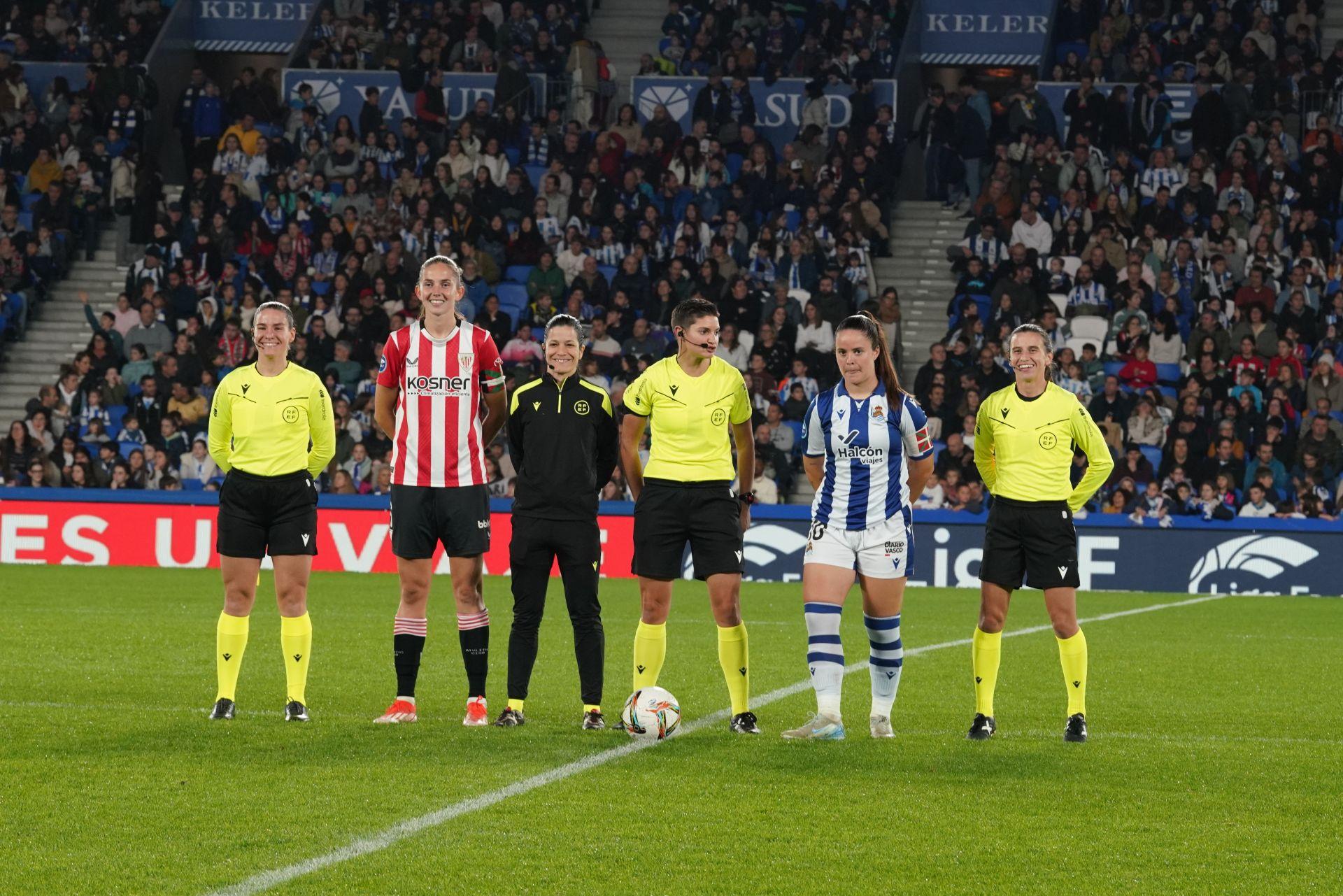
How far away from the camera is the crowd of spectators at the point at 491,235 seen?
2172 cm

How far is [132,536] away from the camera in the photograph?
66.3ft

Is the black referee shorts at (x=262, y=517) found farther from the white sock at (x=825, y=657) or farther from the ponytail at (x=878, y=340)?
the ponytail at (x=878, y=340)

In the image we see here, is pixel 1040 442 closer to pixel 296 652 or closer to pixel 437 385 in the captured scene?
pixel 437 385

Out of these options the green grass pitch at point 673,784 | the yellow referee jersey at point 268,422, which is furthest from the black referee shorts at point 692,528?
the yellow referee jersey at point 268,422

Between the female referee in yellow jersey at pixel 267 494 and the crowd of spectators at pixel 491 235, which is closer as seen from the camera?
the female referee in yellow jersey at pixel 267 494

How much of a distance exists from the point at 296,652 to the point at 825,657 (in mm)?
2542

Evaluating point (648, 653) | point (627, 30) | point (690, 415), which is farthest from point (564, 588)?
point (627, 30)

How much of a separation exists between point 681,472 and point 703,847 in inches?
107

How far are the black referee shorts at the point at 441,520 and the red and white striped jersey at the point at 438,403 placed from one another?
0.14 feet

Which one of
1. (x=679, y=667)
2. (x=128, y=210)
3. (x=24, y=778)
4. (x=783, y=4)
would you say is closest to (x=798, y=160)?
(x=783, y=4)

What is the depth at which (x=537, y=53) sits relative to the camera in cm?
2788

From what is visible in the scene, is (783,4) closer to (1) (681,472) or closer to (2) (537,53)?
(2) (537,53)

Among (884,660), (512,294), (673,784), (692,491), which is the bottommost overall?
(673,784)

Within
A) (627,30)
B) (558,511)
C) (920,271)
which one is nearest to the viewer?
(558,511)
